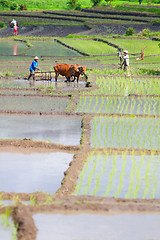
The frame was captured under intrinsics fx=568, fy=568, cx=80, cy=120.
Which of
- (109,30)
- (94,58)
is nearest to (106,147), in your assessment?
(94,58)

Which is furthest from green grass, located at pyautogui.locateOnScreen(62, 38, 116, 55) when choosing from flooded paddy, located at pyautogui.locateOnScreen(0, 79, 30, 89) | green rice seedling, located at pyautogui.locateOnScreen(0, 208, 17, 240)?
green rice seedling, located at pyautogui.locateOnScreen(0, 208, 17, 240)

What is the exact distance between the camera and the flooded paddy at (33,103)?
13336 millimetres

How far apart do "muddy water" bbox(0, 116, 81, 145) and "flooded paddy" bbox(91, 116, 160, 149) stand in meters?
0.38

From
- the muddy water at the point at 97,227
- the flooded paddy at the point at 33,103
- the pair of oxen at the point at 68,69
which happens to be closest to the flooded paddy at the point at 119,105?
the flooded paddy at the point at 33,103

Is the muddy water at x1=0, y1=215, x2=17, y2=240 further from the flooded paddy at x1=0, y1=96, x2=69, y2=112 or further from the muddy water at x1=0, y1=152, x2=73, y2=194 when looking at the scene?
the flooded paddy at x1=0, y1=96, x2=69, y2=112

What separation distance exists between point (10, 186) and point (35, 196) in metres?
0.66

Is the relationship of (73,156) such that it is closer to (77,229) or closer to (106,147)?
(106,147)

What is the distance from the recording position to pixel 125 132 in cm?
1098

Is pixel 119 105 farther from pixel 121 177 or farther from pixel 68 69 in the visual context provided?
pixel 121 177

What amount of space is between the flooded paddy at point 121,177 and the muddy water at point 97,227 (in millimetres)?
796

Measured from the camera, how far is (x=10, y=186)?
294 inches

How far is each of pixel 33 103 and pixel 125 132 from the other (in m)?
3.82

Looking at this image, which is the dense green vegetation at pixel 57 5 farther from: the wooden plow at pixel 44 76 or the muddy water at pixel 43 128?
the muddy water at pixel 43 128

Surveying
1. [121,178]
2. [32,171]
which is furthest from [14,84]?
[121,178]
